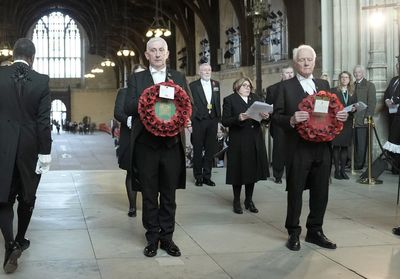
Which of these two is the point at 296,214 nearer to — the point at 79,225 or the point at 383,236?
the point at 383,236

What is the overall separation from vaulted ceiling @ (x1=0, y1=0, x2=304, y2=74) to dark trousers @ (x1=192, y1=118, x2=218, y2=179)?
41.9 ft

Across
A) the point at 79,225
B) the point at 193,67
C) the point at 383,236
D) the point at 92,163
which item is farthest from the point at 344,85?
the point at 193,67

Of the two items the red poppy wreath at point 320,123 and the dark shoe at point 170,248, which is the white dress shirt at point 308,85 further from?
the dark shoe at point 170,248

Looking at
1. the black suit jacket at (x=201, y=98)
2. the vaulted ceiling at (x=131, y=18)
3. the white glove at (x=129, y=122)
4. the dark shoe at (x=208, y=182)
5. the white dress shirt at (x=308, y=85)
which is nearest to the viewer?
the white dress shirt at (x=308, y=85)

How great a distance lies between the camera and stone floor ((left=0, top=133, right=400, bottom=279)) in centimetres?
430

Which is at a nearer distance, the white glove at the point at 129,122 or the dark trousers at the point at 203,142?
the white glove at the point at 129,122

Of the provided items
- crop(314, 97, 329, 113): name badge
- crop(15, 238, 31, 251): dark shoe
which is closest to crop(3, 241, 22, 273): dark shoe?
crop(15, 238, 31, 251): dark shoe

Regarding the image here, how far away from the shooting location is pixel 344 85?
952 cm

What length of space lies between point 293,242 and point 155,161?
1299 millimetres

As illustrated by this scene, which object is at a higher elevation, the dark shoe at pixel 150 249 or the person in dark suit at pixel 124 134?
the person in dark suit at pixel 124 134

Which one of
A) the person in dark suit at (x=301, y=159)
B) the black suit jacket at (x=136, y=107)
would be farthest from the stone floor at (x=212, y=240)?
the black suit jacket at (x=136, y=107)

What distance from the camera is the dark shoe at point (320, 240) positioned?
4.92 m

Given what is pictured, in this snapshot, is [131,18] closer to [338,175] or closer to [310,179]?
[338,175]

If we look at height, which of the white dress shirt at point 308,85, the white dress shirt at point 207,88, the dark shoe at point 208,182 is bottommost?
the dark shoe at point 208,182
